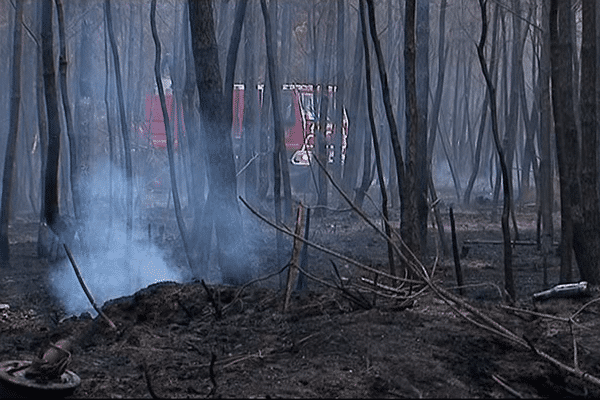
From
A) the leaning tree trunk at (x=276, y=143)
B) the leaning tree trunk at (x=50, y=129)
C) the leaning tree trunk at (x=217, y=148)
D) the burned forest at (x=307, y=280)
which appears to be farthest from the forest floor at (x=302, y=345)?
the leaning tree trunk at (x=276, y=143)

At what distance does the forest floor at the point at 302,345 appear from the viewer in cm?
636

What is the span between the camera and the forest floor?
636 cm

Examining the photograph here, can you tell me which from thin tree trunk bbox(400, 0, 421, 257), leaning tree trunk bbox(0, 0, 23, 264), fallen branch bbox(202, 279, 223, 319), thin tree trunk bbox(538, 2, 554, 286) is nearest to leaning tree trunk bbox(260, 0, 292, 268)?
thin tree trunk bbox(400, 0, 421, 257)

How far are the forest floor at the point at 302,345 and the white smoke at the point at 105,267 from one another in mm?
875

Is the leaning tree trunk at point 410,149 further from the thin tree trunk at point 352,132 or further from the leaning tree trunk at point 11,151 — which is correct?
the thin tree trunk at point 352,132

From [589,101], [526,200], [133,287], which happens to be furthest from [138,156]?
[589,101]

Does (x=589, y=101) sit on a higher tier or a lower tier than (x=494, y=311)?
higher

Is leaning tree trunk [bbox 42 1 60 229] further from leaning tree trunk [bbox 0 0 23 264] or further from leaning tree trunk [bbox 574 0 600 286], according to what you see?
leaning tree trunk [bbox 574 0 600 286]

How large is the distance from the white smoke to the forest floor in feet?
2.87

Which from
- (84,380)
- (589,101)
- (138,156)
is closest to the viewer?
(84,380)

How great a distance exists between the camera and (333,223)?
67.5ft

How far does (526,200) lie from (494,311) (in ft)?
61.6

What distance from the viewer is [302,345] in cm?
727

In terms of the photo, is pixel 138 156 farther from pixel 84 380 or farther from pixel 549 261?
pixel 84 380
